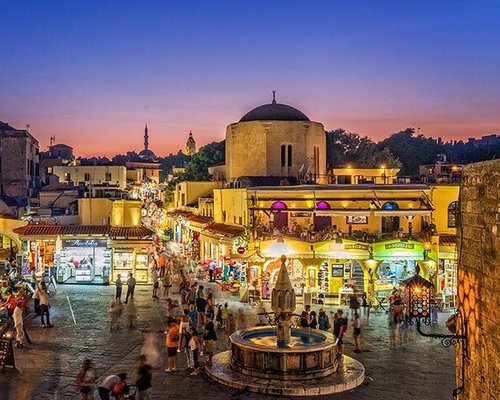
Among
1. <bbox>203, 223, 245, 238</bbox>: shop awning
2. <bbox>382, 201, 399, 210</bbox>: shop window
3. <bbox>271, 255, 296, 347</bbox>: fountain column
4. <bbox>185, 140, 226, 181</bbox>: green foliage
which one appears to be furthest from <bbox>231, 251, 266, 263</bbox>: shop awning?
<bbox>185, 140, 226, 181</bbox>: green foliage

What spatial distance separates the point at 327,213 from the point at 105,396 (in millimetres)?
17643

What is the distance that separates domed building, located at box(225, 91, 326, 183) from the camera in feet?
138

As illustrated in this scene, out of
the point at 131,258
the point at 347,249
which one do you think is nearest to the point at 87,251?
the point at 131,258

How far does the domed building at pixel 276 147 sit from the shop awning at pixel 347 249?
1478cm

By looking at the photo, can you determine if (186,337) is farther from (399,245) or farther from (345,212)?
(345,212)

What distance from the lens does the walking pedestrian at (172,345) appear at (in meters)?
15.8

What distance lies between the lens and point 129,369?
634 inches

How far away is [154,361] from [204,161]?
41.9 m

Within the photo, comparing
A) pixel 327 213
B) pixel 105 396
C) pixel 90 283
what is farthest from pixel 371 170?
pixel 105 396

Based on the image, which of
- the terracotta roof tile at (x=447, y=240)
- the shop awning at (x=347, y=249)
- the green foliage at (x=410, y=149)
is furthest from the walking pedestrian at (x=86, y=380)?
the green foliage at (x=410, y=149)

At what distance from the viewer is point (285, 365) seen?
599 inches

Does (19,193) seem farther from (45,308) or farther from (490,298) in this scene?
(490,298)

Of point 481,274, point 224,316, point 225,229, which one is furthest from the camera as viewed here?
point 225,229

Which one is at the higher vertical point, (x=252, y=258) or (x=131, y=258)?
(x=252, y=258)
